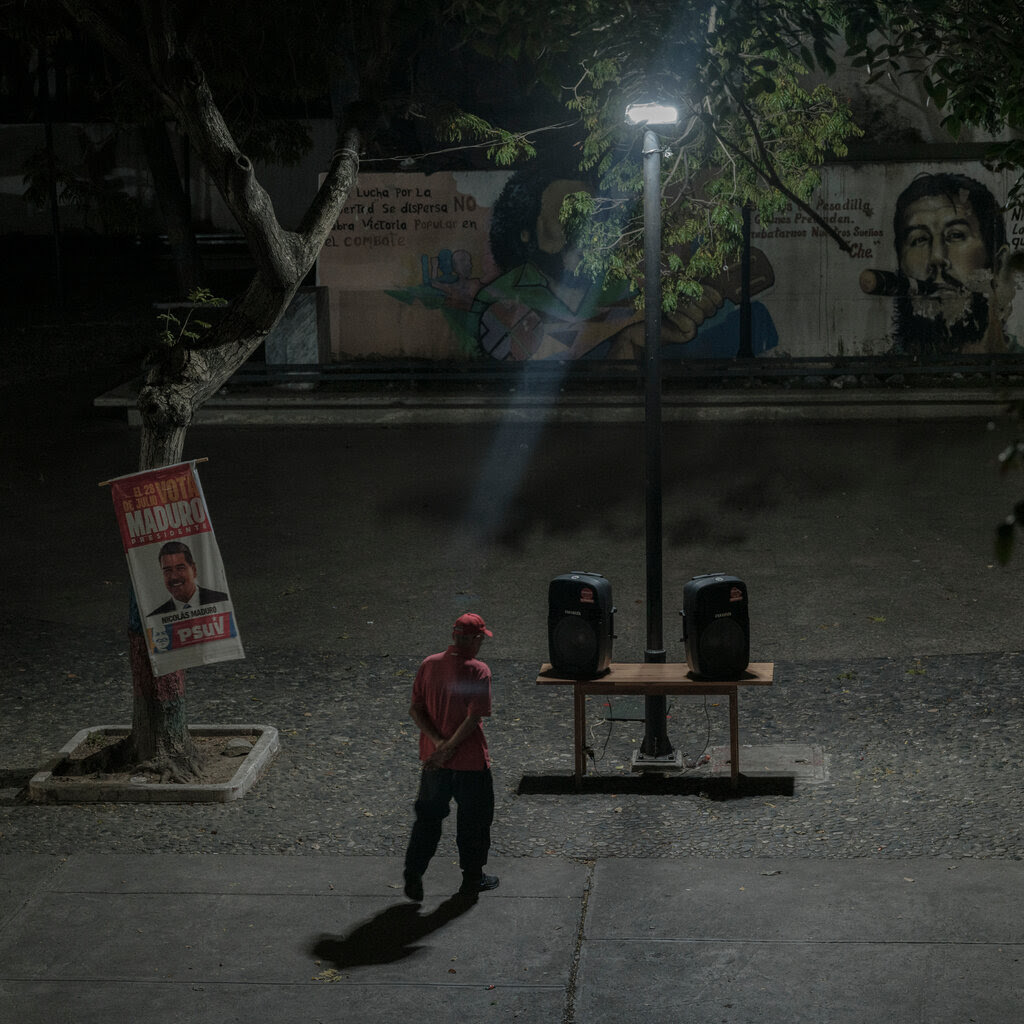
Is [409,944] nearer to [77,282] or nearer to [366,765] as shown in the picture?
[366,765]

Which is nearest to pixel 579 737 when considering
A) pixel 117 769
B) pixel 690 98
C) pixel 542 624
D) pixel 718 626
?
pixel 718 626

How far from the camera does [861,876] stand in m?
7.13

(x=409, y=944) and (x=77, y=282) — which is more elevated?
(x=77, y=282)

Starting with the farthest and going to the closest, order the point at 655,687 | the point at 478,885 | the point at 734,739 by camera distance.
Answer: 1. the point at 655,687
2. the point at 734,739
3. the point at 478,885

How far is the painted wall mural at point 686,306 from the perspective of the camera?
2155 cm

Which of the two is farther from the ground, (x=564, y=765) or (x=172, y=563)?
(x=172, y=563)

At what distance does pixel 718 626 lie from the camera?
8.41 metres

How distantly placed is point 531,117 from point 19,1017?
30.0 m

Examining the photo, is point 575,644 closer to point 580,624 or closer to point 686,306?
point 580,624

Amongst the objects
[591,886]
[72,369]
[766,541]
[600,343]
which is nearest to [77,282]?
[72,369]

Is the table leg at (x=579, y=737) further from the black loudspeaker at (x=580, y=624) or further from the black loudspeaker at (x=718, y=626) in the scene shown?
the black loudspeaker at (x=718, y=626)

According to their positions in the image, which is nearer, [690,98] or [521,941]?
[521,941]

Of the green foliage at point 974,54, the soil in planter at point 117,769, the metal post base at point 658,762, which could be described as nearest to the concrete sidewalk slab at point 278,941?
the soil in planter at point 117,769

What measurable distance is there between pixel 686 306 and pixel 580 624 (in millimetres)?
14085
